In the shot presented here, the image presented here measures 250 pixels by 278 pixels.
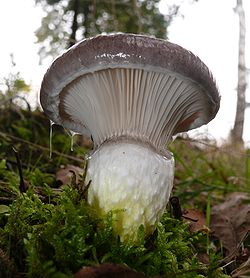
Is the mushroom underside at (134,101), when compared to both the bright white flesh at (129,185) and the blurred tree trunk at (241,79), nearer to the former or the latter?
the bright white flesh at (129,185)

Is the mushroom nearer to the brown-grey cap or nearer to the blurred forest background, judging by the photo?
the brown-grey cap

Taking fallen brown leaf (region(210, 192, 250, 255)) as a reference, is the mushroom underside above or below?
above

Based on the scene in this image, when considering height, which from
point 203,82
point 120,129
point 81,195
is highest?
point 203,82

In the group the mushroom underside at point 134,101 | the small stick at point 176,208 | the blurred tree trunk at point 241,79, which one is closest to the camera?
the mushroom underside at point 134,101

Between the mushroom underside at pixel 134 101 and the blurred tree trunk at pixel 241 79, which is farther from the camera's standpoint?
the blurred tree trunk at pixel 241 79

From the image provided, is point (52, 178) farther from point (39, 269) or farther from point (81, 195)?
point (39, 269)

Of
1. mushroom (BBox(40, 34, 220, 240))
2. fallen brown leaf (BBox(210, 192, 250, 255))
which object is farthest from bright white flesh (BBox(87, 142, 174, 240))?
fallen brown leaf (BBox(210, 192, 250, 255))

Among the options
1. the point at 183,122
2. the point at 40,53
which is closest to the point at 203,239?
the point at 183,122

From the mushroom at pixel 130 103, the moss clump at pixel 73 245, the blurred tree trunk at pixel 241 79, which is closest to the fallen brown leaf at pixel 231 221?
the moss clump at pixel 73 245
